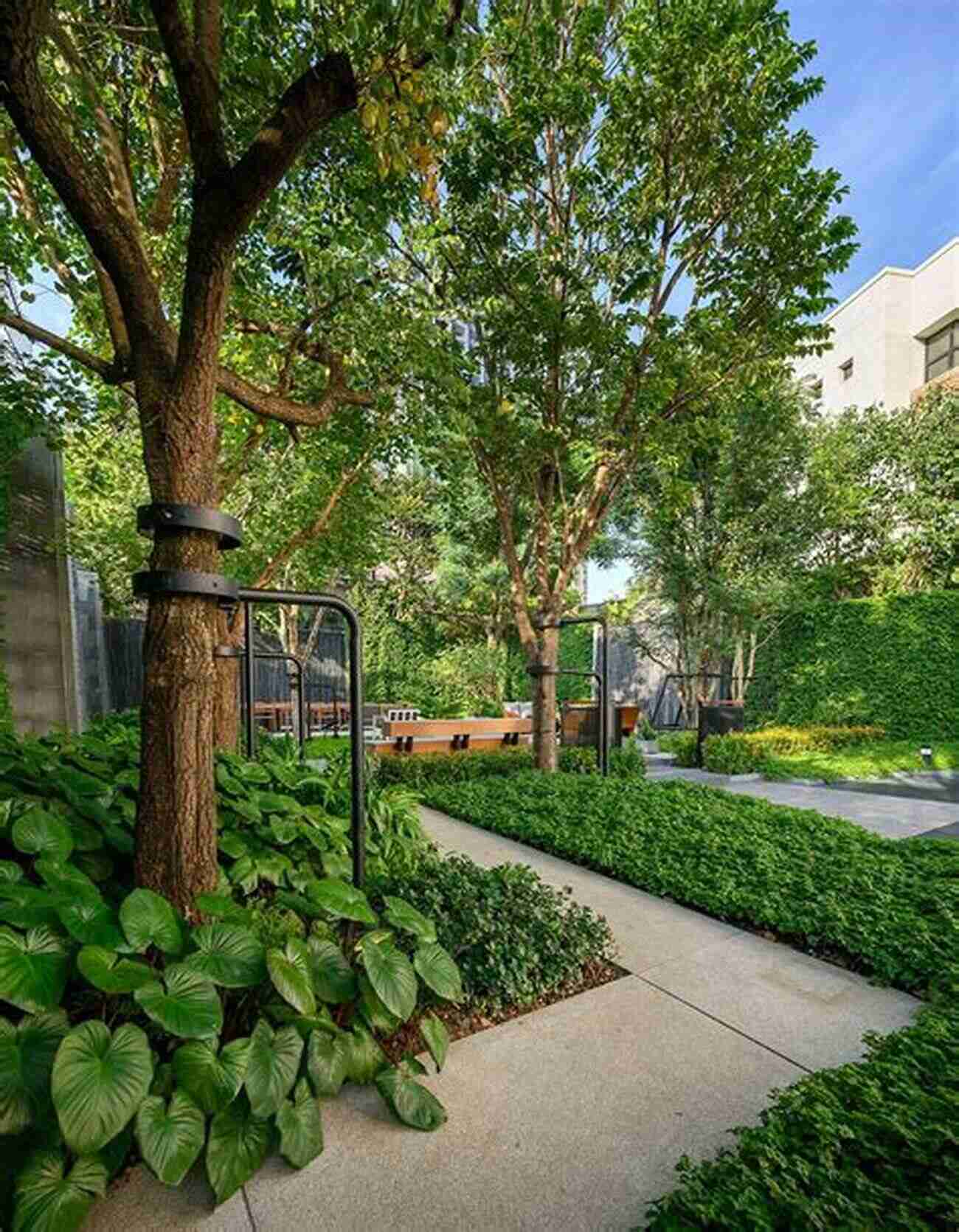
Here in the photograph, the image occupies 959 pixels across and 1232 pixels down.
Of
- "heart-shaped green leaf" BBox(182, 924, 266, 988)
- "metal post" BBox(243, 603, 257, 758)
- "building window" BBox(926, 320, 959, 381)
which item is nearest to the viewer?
"heart-shaped green leaf" BBox(182, 924, 266, 988)

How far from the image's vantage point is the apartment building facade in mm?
14438

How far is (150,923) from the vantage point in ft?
4.96

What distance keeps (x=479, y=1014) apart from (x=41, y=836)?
1.50 meters

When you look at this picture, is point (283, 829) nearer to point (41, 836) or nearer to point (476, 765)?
point (41, 836)

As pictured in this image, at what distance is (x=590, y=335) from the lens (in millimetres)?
5371

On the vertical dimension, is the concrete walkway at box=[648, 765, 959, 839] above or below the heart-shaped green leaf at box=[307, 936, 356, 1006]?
below

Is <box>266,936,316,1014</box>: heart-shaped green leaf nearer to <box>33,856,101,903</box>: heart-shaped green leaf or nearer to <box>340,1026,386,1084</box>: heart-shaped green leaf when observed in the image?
<box>340,1026,386,1084</box>: heart-shaped green leaf

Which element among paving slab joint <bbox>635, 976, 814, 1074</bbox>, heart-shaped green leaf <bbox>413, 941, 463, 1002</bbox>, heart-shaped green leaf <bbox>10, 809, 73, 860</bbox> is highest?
heart-shaped green leaf <bbox>10, 809, 73, 860</bbox>

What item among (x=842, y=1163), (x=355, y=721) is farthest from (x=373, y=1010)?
(x=842, y=1163)

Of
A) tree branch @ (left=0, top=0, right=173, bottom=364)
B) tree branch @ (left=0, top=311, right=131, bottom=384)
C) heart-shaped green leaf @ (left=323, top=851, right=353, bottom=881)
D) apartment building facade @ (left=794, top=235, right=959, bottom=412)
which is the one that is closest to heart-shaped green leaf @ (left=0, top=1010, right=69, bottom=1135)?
heart-shaped green leaf @ (left=323, top=851, right=353, bottom=881)

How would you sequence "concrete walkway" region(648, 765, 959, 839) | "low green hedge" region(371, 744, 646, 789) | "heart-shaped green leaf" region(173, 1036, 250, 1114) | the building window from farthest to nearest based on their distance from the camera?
1. the building window
2. "low green hedge" region(371, 744, 646, 789)
3. "concrete walkway" region(648, 765, 959, 839)
4. "heart-shaped green leaf" region(173, 1036, 250, 1114)

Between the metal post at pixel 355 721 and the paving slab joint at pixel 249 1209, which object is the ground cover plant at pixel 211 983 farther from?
the metal post at pixel 355 721

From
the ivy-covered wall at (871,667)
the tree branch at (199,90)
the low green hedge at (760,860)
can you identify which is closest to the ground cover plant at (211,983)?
the low green hedge at (760,860)

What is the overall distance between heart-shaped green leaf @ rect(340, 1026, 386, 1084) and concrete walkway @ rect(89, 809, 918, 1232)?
0.19 feet
